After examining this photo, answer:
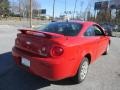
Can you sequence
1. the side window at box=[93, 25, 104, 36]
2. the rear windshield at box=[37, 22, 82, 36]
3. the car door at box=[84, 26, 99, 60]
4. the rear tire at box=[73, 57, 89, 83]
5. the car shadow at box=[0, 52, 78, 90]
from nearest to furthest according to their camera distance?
the car shadow at box=[0, 52, 78, 90] < the rear tire at box=[73, 57, 89, 83] < the rear windshield at box=[37, 22, 82, 36] < the car door at box=[84, 26, 99, 60] < the side window at box=[93, 25, 104, 36]

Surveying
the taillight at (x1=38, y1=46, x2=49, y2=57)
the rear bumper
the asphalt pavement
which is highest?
the taillight at (x1=38, y1=46, x2=49, y2=57)

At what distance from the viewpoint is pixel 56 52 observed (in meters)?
5.04

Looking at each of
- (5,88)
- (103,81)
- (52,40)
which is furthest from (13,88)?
(103,81)

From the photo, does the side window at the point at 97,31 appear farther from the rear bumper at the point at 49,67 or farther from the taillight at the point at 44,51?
the taillight at the point at 44,51

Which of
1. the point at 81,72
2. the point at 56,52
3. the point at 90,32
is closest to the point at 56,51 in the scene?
the point at 56,52

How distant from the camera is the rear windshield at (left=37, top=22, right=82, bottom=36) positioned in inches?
236

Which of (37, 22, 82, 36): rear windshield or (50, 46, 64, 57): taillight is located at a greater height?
(37, 22, 82, 36): rear windshield

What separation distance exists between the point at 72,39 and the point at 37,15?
115m

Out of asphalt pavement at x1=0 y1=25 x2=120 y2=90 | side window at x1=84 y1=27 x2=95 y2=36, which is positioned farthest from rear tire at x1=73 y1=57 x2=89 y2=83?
A: side window at x1=84 y1=27 x2=95 y2=36

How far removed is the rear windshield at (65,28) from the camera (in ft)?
19.7

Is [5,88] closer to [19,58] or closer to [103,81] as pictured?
[19,58]

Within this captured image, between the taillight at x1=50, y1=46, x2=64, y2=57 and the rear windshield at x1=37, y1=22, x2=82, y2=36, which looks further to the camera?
the rear windshield at x1=37, y1=22, x2=82, y2=36

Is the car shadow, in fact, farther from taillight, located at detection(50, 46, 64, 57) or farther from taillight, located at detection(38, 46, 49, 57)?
taillight, located at detection(50, 46, 64, 57)

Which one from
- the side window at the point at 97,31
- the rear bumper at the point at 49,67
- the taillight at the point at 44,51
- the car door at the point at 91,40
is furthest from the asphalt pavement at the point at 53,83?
the side window at the point at 97,31
